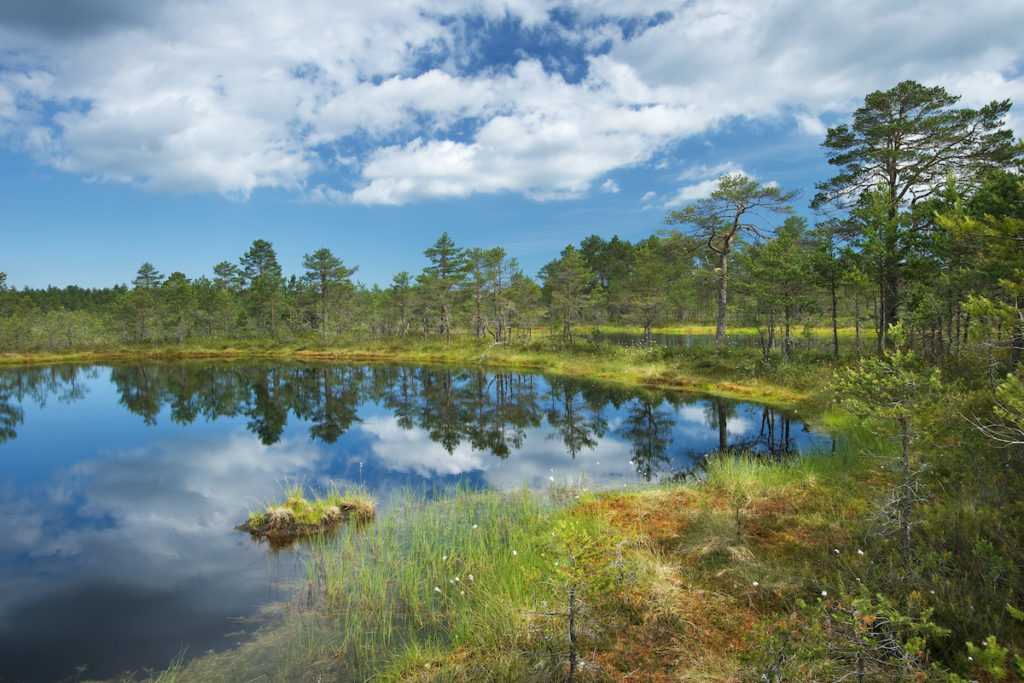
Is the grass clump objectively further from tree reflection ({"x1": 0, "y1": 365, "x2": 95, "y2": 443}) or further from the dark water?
tree reflection ({"x1": 0, "y1": 365, "x2": 95, "y2": 443})

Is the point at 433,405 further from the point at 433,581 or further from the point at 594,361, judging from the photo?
the point at 433,581

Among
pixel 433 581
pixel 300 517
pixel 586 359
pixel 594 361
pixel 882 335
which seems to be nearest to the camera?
pixel 433 581

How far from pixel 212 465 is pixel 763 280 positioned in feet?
96.9

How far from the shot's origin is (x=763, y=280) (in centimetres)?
2841

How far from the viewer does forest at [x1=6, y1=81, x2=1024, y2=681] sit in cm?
422

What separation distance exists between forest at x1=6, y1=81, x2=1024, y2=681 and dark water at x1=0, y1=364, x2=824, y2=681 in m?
5.63

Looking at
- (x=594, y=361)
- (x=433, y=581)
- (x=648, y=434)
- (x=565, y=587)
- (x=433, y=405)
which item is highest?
(x=565, y=587)

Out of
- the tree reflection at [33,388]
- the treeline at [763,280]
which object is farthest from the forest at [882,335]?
the tree reflection at [33,388]

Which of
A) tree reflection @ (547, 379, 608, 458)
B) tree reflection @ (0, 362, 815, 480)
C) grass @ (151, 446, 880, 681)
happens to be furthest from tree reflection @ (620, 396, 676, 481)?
grass @ (151, 446, 880, 681)

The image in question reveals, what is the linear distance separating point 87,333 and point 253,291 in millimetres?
19255

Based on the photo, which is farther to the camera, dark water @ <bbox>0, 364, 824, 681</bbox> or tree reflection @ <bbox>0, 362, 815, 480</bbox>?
tree reflection @ <bbox>0, 362, 815, 480</bbox>

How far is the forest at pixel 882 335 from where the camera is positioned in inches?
166

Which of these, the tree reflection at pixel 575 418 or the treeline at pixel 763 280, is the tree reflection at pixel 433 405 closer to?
the tree reflection at pixel 575 418

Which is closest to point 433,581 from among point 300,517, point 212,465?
point 300,517
